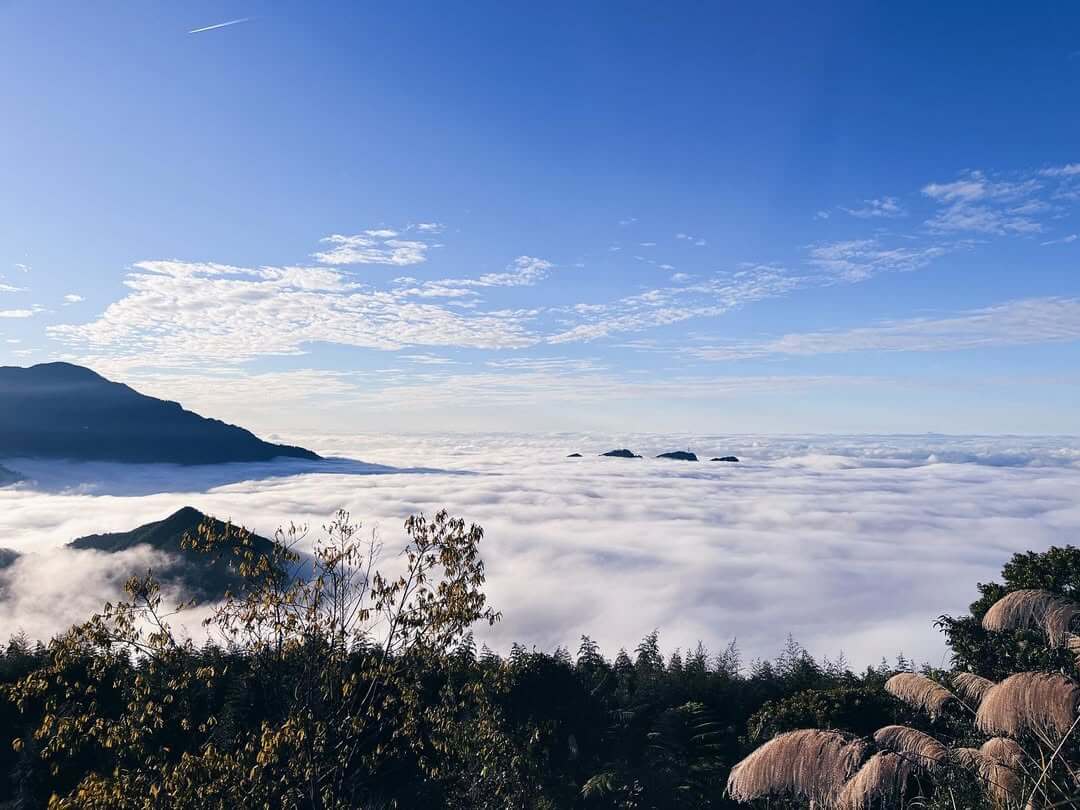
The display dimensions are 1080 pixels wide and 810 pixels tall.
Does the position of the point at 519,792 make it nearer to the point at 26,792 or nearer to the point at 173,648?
the point at 173,648

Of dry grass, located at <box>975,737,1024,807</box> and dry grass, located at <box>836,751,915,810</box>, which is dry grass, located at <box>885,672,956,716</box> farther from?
dry grass, located at <box>836,751,915,810</box>

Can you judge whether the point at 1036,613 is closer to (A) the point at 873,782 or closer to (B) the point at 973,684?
(B) the point at 973,684

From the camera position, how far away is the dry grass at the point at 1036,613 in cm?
920

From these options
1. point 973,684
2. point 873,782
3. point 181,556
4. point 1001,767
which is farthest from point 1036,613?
point 181,556

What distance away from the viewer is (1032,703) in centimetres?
811

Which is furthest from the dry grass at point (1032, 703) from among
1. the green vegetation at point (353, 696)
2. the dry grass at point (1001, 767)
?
the dry grass at point (1001, 767)

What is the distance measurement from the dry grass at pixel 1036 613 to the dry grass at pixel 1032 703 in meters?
1.02

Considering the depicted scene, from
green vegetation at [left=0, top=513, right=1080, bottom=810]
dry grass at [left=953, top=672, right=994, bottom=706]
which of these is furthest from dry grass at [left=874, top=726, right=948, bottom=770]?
dry grass at [left=953, top=672, right=994, bottom=706]

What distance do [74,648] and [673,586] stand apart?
167 metres

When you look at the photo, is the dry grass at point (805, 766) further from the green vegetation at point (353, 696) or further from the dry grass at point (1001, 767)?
the dry grass at point (1001, 767)

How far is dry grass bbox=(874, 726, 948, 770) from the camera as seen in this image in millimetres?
9500

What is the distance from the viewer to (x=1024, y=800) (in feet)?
29.4

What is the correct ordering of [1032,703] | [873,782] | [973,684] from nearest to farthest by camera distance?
[1032,703] → [873,782] → [973,684]

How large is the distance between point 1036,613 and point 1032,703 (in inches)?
75.2
